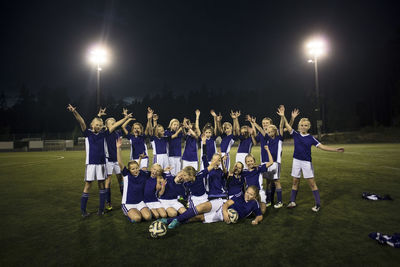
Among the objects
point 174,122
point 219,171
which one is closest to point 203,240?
point 219,171

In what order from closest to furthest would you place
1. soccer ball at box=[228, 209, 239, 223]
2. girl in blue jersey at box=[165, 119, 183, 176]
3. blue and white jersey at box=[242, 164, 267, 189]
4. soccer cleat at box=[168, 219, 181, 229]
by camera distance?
soccer cleat at box=[168, 219, 181, 229], soccer ball at box=[228, 209, 239, 223], blue and white jersey at box=[242, 164, 267, 189], girl in blue jersey at box=[165, 119, 183, 176]

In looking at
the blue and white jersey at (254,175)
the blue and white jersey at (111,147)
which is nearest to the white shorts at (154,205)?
the blue and white jersey at (111,147)

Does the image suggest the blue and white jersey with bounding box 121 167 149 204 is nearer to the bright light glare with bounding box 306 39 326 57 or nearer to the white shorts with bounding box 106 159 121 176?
the white shorts with bounding box 106 159 121 176

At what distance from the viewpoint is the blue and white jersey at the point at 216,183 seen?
5.50 metres

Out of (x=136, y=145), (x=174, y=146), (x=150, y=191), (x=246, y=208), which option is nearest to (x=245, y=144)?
(x=174, y=146)

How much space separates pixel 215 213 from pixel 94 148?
3147mm

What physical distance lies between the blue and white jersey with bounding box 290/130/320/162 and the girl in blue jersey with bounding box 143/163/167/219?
335 cm

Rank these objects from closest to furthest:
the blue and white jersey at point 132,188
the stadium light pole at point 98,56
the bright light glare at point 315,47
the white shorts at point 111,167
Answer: the blue and white jersey at point 132,188 → the white shorts at point 111,167 → the stadium light pole at point 98,56 → the bright light glare at point 315,47

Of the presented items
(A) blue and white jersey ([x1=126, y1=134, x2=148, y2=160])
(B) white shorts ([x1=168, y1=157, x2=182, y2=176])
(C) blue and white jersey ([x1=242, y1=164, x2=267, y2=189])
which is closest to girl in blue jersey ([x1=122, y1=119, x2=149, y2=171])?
(A) blue and white jersey ([x1=126, y1=134, x2=148, y2=160])

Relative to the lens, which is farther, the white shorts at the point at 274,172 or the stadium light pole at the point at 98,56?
the stadium light pole at the point at 98,56

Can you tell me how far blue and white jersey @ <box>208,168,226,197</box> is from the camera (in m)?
5.50

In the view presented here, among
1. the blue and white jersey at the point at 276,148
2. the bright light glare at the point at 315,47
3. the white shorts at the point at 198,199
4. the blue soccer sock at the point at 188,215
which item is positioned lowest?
the blue soccer sock at the point at 188,215

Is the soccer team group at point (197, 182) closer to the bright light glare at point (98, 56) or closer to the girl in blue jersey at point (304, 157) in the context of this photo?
the girl in blue jersey at point (304, 157)

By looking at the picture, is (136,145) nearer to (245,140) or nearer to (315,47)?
(245,140)
